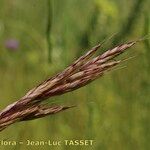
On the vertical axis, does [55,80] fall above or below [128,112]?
below

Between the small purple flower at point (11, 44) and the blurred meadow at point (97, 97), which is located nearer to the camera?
the blurred meadow at point (97, 97)

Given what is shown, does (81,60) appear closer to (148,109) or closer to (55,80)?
(55,80)

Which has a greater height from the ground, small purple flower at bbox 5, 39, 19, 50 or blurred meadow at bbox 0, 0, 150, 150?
small purple flower at bbox 5, 39, 19, 50

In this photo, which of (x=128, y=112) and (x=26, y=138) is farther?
(x=128, y=112)

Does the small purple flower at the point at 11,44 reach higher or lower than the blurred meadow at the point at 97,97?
higher

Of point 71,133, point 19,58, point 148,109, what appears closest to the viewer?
point 148,109

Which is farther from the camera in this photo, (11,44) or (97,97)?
(11,44)

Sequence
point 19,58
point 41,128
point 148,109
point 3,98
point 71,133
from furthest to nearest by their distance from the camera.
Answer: point 19,58
point 3,98
point 41,128
point 71,133
point 148,109

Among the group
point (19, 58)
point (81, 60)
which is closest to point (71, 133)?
point (81, 60)

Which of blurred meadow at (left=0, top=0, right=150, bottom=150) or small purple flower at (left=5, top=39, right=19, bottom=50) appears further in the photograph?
small purple flower at (left=5, top=39, right=19, bottom=50)

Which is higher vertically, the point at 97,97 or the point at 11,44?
the point at 11,44

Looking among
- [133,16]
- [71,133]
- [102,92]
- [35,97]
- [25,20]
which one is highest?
[25,20]
